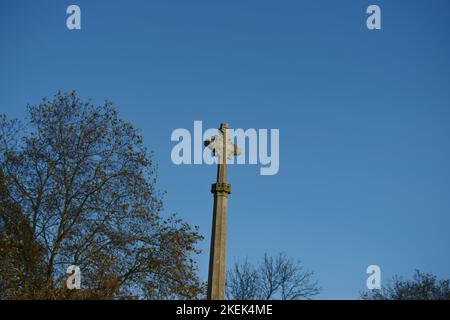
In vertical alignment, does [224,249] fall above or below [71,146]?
below

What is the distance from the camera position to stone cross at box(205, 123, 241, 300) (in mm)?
10281

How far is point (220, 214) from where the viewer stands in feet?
35.9

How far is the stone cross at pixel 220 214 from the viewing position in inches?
405

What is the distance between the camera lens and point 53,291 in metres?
16.7

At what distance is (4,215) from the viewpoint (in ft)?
61.4
